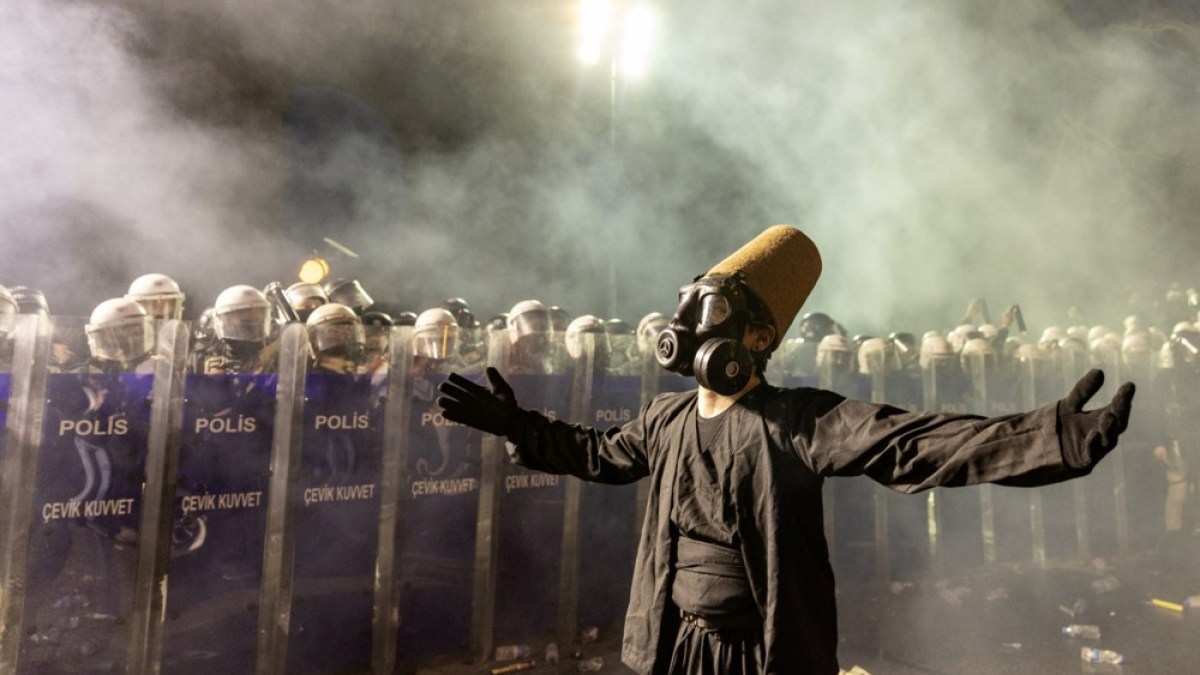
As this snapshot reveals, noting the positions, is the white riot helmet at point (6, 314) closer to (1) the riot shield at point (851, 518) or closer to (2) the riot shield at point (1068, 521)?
(1) the riot shield at point (851, 518)

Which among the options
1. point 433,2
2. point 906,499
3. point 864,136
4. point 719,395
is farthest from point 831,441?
point 433,2

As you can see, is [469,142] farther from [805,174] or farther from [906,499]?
[906,499]

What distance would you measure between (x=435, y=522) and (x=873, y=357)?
16.7 feet

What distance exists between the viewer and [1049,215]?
45.3 feet

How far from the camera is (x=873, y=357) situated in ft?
25.4

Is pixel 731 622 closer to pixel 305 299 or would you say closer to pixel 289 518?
pixel 289 518

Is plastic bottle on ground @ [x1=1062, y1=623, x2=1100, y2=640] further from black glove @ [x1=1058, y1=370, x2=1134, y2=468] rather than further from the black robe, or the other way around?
black glove @ [x1=1058, y1=370, x2=1134, y2=468]

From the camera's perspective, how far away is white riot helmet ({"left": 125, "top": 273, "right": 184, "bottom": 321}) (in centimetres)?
541

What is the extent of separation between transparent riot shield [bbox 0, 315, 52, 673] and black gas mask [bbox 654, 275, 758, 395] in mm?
3826

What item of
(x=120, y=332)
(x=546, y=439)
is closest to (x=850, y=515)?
(x=546, y=439)

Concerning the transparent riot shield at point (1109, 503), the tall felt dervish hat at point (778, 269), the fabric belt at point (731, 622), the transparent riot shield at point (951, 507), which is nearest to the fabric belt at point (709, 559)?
the fabric belt at point (731, 622)

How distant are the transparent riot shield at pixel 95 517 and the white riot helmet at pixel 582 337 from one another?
298cm

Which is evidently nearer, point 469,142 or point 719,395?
point 719,395

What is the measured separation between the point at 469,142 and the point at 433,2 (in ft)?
8.82
